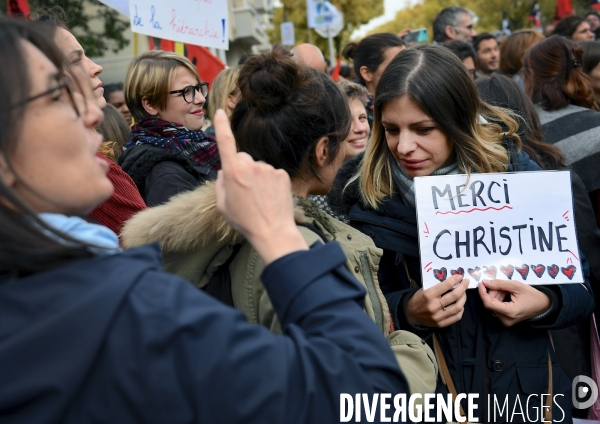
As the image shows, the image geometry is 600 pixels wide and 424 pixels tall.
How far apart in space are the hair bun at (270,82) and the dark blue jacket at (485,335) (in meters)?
0.85

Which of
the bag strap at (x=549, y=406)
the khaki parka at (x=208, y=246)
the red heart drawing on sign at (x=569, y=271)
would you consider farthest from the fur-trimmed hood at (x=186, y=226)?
the bag strap at (x=549, y=406)

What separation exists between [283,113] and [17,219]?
937 millimetres

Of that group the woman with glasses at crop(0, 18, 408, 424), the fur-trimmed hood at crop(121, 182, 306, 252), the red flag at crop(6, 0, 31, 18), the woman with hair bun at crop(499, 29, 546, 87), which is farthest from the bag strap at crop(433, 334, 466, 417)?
the woman with hair bun at crop(499, 29, 546, 87)

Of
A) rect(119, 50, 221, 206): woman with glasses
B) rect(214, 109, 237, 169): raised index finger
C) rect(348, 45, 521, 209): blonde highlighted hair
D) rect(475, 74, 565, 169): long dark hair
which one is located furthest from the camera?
rect(119, 50, 221, 206): woman with glasses

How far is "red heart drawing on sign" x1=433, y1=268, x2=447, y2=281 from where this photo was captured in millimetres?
2266

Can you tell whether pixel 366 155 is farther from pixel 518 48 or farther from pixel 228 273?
pixel 518 48

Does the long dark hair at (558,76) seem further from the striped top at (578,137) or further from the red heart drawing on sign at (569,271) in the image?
the red heart drawing on sign at (569,271)

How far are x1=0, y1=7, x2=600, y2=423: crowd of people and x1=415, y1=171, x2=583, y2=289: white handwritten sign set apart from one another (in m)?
0.08

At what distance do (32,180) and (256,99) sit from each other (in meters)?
0.86

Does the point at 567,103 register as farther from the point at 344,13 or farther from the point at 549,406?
the point at 344,13

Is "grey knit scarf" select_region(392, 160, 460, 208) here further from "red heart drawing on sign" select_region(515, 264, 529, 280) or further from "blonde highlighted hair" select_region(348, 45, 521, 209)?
"red heart drawing on sign" select_region(515, 264, 529, 280)

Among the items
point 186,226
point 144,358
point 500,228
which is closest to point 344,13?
point 500,228

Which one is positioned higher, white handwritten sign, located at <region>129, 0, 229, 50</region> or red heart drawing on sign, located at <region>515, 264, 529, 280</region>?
white handwritten sign, located at <region>129, 0, 229, 50</region>

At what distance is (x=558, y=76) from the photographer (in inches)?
164
